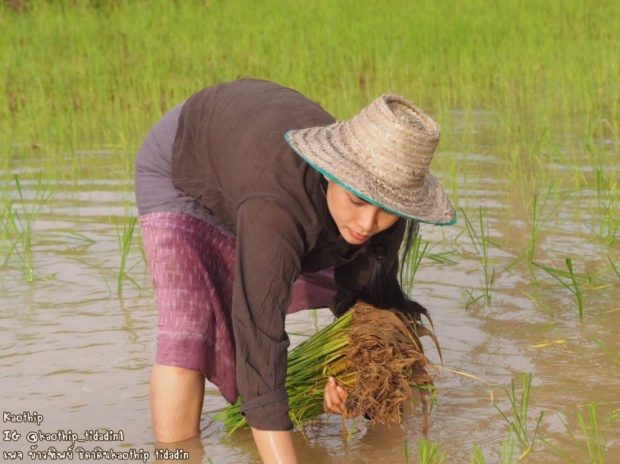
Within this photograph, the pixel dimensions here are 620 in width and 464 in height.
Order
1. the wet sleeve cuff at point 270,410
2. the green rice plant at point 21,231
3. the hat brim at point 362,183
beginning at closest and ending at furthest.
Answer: the hat brim at point 362,183 → the wet sleeve cuff at point 270,410 → the green rice plant at point 21,231

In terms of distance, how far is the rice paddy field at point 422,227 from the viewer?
284 centimetres

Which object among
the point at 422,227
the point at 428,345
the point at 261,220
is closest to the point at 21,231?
the point at 422,227

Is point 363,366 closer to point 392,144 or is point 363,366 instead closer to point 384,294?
point 384,294

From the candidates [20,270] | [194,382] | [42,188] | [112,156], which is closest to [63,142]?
[112,156]

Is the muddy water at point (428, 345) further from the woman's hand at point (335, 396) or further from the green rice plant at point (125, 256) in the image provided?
the woman's hand at point (335, 396)

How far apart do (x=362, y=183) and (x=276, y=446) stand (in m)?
0.56

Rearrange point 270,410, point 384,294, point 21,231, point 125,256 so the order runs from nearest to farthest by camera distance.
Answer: point 270,410
point 384,294
point 125,256
point 21,231

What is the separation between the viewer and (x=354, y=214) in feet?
6.98

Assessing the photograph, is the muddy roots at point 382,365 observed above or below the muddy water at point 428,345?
above

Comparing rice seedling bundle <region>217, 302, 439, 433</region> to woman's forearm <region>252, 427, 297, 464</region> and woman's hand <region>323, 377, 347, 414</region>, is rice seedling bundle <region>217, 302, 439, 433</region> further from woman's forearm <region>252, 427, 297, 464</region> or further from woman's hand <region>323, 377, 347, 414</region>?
woman's forearm <region>252, 427, 297, 464</region>

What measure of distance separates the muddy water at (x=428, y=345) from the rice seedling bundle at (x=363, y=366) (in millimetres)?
169

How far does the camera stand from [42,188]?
511 cm

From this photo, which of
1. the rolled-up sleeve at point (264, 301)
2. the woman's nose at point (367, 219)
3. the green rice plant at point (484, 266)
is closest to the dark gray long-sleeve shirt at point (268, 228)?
the rolled-up sleeve at point (264, 301)

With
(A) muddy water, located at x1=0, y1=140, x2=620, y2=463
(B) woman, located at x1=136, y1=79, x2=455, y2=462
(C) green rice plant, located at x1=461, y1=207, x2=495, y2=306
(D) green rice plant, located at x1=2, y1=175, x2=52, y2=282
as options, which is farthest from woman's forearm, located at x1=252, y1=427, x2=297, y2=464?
(D) green rice plant, located at x1=2, y1=175, x2=52, y2=282
